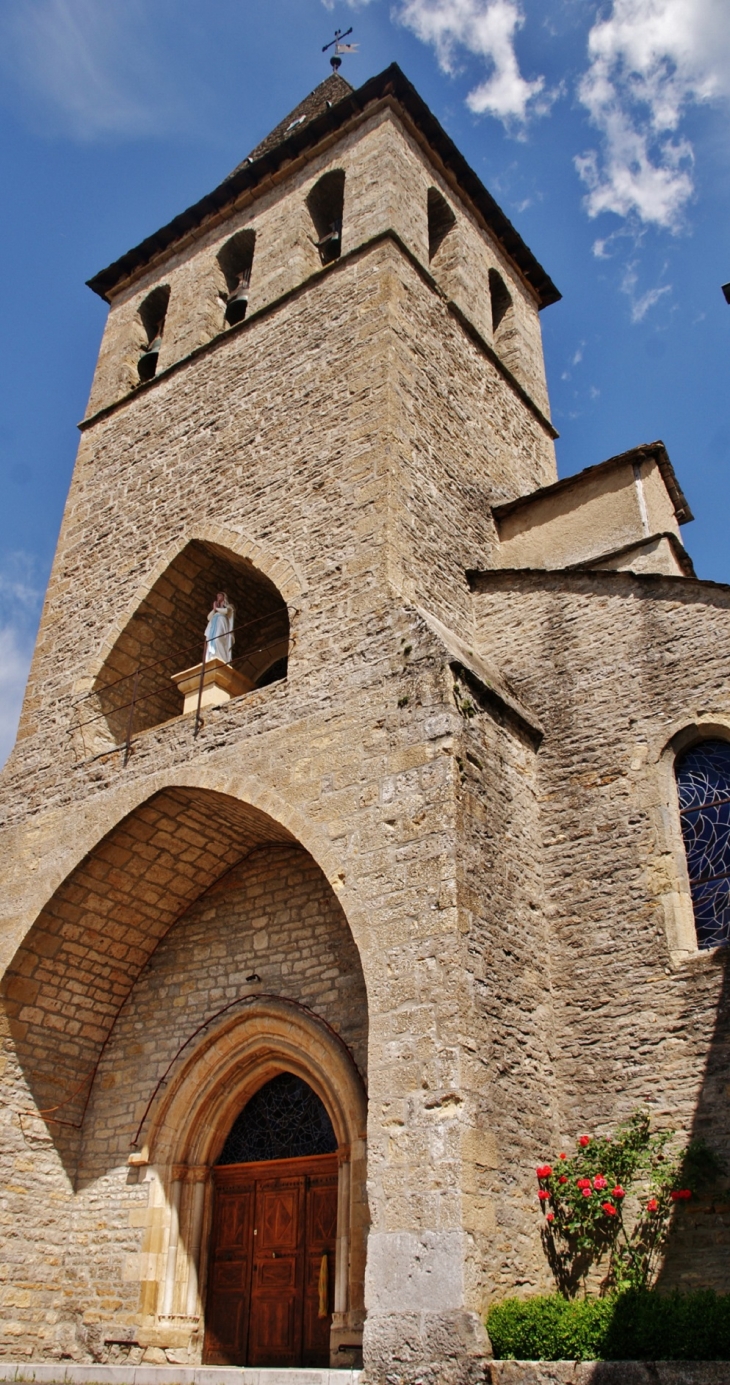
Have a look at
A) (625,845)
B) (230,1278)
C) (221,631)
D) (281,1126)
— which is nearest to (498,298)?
(221,631)

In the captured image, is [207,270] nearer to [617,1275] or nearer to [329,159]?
[329,159]

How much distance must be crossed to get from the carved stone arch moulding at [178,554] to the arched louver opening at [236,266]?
3.91 m

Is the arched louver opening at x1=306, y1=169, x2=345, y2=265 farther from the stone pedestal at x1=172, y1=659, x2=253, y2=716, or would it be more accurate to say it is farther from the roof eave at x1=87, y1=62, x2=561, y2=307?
the stone pedestal at x1=172, y1=659, x2=253, y2=716

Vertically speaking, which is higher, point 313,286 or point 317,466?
point 313,286

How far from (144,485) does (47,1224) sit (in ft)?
23.3

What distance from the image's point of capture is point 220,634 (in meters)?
9.72

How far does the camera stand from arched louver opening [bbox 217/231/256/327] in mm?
12930

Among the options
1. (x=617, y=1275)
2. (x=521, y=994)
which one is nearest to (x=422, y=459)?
(x=521, y=994)

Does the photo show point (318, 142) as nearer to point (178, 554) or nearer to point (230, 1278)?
point (178, 554)

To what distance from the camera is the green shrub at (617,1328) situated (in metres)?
4.95

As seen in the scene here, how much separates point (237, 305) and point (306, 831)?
7895mm

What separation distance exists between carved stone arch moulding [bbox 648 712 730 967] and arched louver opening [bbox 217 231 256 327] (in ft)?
26.1

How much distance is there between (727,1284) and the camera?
5.98m

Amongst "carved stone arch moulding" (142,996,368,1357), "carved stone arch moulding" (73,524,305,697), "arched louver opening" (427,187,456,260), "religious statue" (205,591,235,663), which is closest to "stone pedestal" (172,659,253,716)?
"religious statue" (205,591,235,663)
